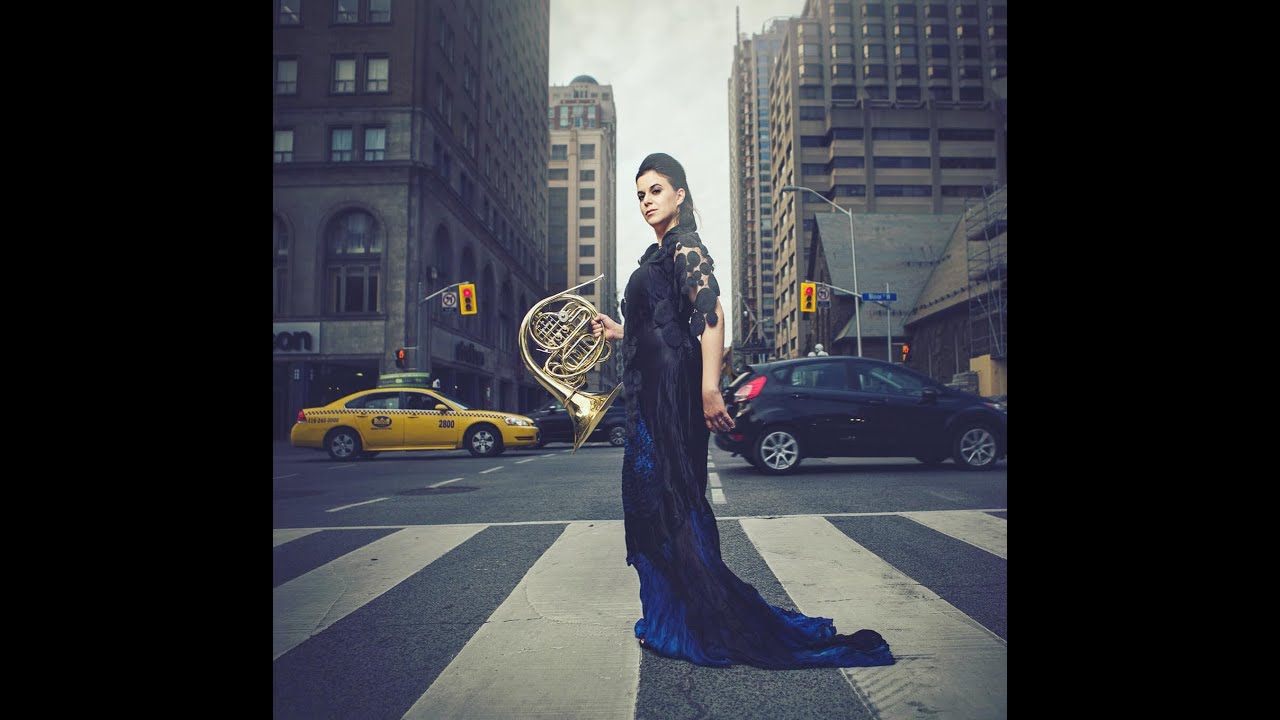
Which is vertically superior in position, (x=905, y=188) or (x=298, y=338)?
(x=905, y=188)

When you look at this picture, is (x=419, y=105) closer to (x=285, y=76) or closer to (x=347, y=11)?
(x=285, y=76)

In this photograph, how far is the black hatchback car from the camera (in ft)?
25.5

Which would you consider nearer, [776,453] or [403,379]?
[776,453]

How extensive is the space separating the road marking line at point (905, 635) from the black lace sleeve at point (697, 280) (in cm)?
114

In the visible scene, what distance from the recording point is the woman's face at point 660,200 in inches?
92.6

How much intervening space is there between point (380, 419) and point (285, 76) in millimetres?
12076

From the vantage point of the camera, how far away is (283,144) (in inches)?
111

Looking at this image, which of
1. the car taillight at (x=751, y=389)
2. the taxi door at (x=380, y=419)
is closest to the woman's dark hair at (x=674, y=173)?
the car taillight at (x=751, y=389)

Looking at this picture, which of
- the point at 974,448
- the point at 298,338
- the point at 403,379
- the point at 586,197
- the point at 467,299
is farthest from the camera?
the point at 403,379

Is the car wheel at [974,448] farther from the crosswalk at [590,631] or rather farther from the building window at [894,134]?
the building window at [894,134]

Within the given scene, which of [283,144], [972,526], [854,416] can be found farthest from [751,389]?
[283,144]
